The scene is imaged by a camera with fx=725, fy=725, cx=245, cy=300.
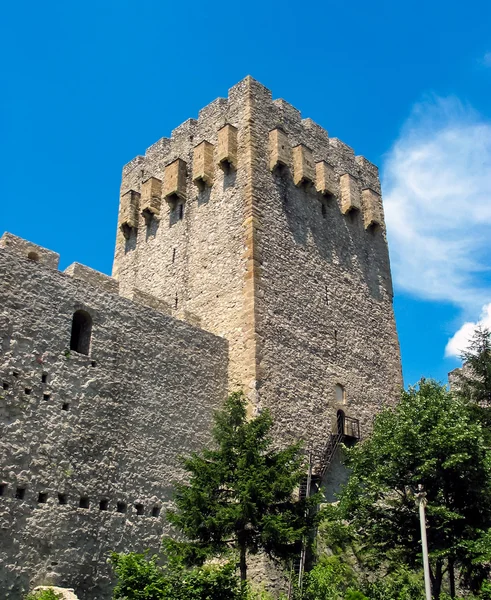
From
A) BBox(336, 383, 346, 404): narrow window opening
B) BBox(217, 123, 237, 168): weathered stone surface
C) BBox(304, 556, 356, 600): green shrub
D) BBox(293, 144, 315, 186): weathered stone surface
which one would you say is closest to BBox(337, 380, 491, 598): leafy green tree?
BBox(304, 556, 356, 600): green shrub

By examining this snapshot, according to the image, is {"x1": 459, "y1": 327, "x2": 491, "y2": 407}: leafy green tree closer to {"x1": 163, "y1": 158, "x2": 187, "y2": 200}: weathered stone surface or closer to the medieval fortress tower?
the medieval fortress tower

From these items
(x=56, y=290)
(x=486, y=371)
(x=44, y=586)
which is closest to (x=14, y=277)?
(x=56, y=290)

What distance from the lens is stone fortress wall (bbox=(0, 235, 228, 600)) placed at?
45.3ft

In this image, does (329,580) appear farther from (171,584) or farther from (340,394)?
(340,394)

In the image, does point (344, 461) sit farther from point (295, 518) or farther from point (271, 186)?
point (271, 186)

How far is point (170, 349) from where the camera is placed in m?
18.0

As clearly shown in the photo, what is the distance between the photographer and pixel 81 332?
16516 millimetres

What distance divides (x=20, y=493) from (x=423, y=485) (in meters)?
8.64

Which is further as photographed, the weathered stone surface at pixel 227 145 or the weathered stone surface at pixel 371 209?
the weathered stone surface at pixel 371 209

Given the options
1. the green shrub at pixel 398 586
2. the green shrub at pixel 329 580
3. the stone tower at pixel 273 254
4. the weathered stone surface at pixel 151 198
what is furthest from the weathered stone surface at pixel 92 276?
the green shrub at pixel 398 586

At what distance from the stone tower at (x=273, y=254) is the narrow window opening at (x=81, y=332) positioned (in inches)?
88.6

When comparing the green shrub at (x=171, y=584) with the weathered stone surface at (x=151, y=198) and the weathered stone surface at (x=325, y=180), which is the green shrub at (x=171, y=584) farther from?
the weathered stone surface at (x=325, y=180)

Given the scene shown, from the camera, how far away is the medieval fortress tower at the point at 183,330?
47.2ft

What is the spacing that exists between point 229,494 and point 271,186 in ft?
34.3
